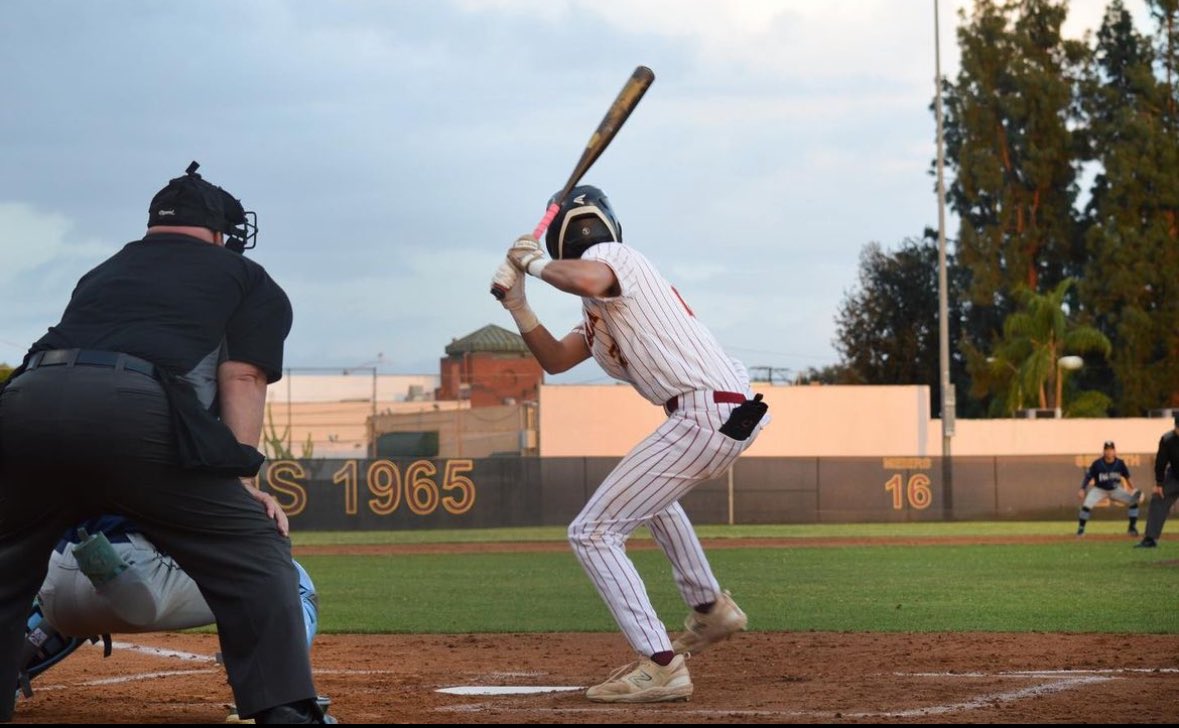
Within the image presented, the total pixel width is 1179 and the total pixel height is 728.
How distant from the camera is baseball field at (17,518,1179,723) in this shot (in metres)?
6.72

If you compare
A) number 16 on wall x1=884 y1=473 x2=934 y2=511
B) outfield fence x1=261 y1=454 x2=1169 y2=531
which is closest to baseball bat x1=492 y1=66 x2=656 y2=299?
outfield fence x1=261 y1=454 x2=1169 y2=531

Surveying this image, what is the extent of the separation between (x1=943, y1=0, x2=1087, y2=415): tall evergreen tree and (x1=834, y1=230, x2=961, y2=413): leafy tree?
359 centimetres

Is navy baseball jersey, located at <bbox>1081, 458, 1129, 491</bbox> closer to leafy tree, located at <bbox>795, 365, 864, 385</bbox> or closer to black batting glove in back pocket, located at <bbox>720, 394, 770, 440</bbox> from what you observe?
black batting glove in back pocket, located at <bbox>720, 394, 770, 440</bbox>

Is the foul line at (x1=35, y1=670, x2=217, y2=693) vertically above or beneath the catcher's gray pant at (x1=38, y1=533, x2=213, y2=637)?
beneath

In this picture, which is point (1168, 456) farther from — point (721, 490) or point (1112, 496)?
point (721, 490)

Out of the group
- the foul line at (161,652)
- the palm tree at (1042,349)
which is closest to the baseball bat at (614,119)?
the foul line at (161,652)

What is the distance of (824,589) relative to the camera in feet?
51.2

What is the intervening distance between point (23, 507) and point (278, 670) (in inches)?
38.4

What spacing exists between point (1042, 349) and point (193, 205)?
4891cm

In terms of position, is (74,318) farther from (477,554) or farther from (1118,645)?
(477,554)

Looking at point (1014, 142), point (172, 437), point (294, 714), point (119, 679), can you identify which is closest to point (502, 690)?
point (119, 679)

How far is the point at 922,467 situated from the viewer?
38125mm

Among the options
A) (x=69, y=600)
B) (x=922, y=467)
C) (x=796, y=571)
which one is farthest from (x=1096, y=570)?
(x=922, y=467)

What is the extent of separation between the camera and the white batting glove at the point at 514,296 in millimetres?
7062
